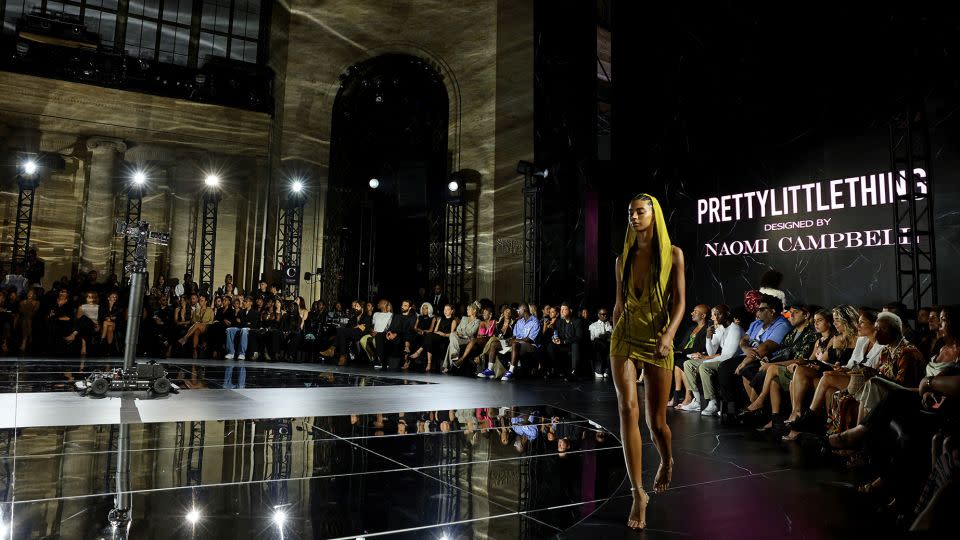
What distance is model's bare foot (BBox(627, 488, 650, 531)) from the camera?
2283 millimetres

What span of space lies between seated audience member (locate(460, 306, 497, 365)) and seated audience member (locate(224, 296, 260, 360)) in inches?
166

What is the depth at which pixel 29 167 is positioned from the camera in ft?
45.3

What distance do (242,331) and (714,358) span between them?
8467 millimetres

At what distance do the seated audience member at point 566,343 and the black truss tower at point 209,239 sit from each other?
955cm

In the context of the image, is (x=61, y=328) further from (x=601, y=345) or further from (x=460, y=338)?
(x=601, y=345)

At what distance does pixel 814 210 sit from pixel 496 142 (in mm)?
6517

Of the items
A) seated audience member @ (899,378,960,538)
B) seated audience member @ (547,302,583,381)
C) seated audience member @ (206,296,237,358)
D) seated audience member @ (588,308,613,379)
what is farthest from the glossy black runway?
seated audience member @ (206,296,237,358)

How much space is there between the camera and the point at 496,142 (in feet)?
41.6

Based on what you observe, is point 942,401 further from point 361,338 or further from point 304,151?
point 304,151

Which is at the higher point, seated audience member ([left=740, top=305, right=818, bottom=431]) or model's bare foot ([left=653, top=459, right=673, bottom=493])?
seated audience member ([left=740, top=305, right=818, bottom=431])

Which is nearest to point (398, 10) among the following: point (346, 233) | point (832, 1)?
point (346, 233)

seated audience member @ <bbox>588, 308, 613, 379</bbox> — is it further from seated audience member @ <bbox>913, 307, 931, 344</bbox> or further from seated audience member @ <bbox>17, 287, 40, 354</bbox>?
seated audience member @ <bbox>17, 287, 40, 354</bbox>

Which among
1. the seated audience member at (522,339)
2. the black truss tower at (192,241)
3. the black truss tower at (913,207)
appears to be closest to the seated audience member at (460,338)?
the seated audience member at (522,339)

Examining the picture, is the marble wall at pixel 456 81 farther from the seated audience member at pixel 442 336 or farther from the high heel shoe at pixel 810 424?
the high heel shoe at pixel 810 424
